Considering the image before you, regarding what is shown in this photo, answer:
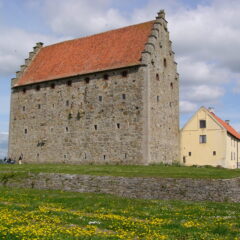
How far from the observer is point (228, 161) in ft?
141

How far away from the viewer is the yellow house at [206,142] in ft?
138

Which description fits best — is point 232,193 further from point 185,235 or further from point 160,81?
point 160,81

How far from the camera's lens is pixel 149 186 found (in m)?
21.6

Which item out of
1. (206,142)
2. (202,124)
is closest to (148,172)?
(206,142)

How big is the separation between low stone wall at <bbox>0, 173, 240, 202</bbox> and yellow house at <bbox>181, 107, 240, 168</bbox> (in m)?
21.6

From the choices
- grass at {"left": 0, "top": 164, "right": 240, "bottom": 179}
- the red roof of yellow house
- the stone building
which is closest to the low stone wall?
grass at {"left": 0, "top": 164, "right": 240, "bottom": 179}

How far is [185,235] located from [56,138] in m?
32.9

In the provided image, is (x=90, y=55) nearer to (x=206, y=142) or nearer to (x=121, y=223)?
(x=206, y=142)

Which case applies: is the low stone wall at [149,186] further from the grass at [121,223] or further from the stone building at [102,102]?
the stone building at [102,102]

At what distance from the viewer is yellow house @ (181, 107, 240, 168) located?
42.0m

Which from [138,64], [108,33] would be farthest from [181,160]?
[108,33]

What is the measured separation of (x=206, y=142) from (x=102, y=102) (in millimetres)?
14021

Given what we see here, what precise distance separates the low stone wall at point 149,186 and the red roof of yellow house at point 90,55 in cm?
1702

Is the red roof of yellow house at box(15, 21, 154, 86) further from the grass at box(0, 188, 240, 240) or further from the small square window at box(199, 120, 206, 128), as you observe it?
the grass at box(0, 188, 240, 240)
